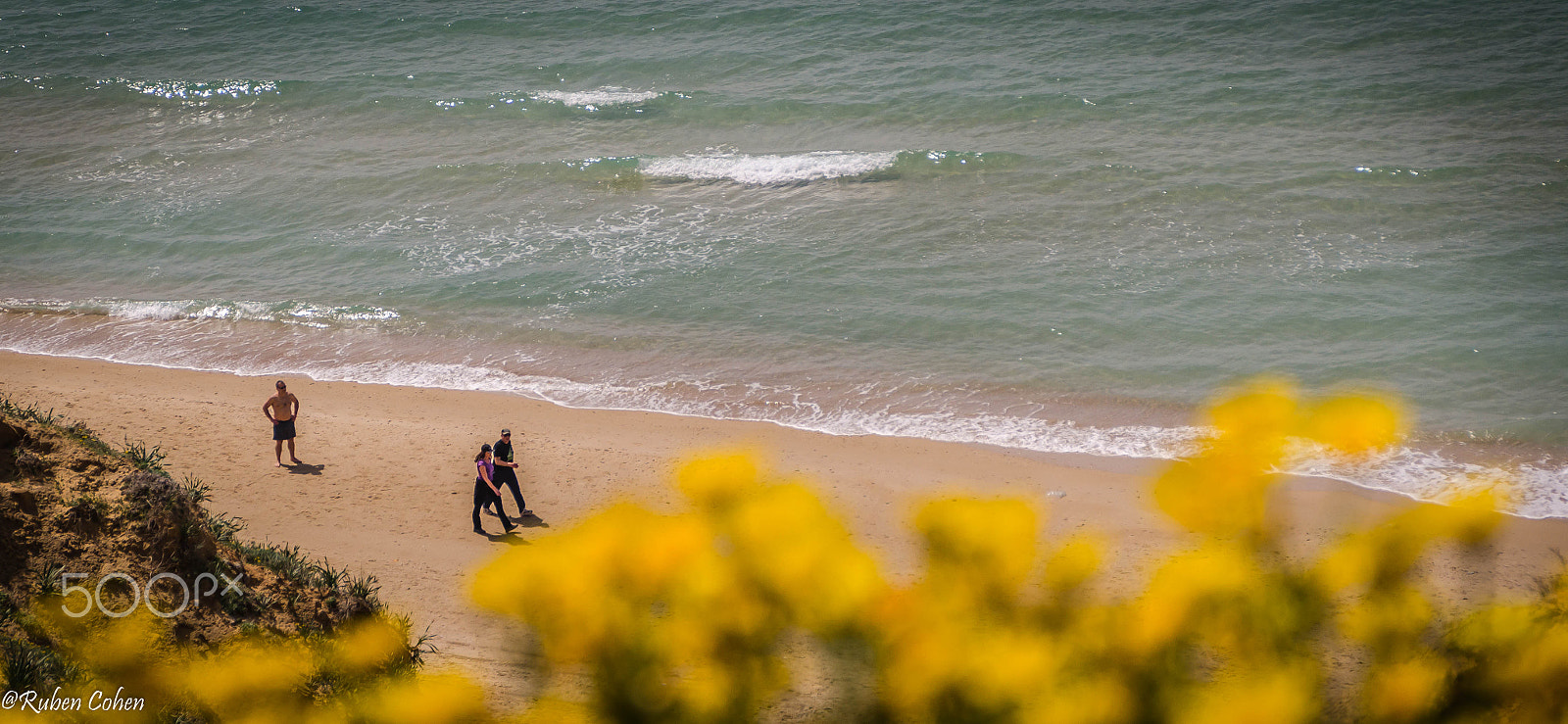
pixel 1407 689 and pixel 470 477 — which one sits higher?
pixel 1407 689

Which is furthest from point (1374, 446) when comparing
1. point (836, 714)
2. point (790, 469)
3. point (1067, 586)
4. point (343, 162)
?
Answer: point (343, 162)

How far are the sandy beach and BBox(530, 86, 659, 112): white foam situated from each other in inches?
496

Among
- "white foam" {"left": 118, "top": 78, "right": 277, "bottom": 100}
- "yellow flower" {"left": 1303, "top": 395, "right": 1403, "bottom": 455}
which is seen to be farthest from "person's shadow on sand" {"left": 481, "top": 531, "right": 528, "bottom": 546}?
"white foam" {"left": 118, "top": 78, "right": 277, "bottom": 100}

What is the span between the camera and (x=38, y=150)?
22.7 m

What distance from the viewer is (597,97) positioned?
24.0m

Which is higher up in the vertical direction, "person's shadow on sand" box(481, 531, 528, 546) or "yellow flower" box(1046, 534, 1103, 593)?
"person's shadow on sand" box(481, 531, 528, 546)

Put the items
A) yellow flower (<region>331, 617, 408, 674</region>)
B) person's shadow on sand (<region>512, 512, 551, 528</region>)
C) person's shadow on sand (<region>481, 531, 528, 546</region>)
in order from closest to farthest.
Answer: yellow flower (<region>331, 617, 408, 674</region>)
person's shadow on sand (<region>481, 531, 528, 546</region>)
person's shadow on sand (<region>512, 512, 551, 528</region>)

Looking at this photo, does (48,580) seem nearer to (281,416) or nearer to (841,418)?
(281,416)

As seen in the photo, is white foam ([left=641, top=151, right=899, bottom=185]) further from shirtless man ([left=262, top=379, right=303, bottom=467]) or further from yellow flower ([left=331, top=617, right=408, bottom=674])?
yellow flower ([left=331, top=617, right=408, bottom=674])

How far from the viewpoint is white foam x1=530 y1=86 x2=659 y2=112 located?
23.6 metres

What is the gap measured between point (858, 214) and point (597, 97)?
966 cm

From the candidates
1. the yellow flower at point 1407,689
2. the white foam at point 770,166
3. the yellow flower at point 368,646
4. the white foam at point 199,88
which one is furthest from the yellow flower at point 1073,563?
the white foam at point 199,88

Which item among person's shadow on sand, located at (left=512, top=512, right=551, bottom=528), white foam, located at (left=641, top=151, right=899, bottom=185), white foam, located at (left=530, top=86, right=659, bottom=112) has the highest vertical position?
white foam, located at (left=530, top=86, right=659, bottom=112)

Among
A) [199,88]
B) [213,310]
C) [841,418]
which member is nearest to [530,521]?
[841,418]
